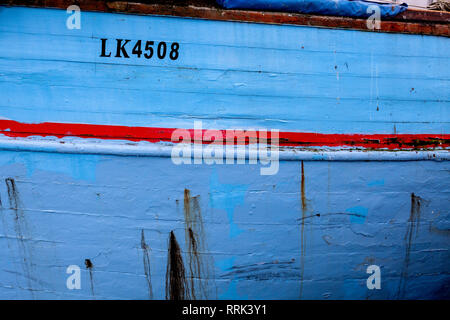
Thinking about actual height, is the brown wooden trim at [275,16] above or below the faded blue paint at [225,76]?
above

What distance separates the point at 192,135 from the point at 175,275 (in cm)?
97

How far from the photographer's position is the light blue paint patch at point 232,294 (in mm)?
2306

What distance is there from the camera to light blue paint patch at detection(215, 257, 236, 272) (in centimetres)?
226

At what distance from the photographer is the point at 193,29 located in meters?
2.02

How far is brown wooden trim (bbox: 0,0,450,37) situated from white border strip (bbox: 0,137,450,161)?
2.57 ft

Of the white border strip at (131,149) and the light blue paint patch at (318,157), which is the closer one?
the white border strip at (131,149)

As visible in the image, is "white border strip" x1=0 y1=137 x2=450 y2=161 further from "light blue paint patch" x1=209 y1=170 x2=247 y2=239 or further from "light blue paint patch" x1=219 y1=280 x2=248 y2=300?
"light blue paint patch" x1=219 y1=280 x2=248 y2=300

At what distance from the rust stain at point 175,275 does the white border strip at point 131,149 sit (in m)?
0.59

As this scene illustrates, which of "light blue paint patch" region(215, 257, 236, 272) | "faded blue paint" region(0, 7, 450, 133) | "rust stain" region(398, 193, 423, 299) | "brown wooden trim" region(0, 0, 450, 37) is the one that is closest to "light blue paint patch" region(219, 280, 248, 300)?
"light blue paint patch" region(215, 257, 236, 272)

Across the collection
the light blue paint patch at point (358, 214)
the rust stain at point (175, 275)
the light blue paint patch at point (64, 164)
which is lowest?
the rust stain at point (175, 275)

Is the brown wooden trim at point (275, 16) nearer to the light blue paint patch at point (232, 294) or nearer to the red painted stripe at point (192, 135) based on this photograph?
the red painted stripe at point (192, 135)

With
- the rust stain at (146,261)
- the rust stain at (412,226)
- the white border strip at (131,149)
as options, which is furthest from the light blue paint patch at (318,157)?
the rust stain at (146,261)

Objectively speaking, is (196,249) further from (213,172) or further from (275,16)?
(275,16)
